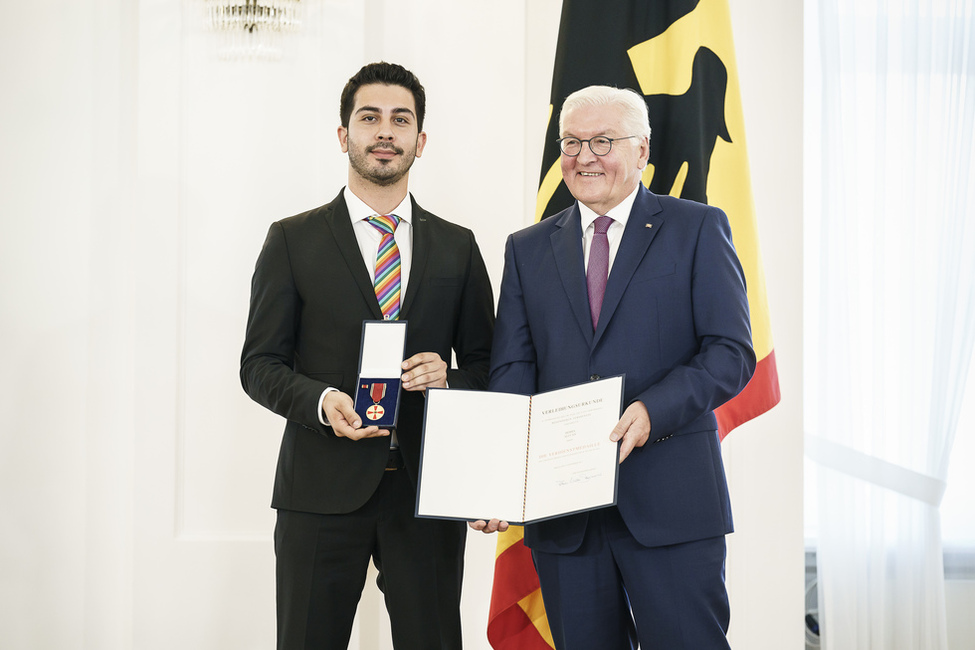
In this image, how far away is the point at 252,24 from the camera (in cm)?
282

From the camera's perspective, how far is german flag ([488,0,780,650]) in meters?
2.29

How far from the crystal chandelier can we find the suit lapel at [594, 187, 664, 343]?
169cm

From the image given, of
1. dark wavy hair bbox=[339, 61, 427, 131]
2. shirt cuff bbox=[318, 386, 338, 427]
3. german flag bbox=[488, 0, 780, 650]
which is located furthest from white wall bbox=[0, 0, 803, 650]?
shirt cuff bbox=[318, 386, 338, 427]

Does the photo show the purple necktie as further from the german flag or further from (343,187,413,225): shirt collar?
the german flag

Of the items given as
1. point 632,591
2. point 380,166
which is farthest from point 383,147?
point 632,591

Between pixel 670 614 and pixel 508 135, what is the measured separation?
1850 millimetres

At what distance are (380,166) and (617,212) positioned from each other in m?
0.61

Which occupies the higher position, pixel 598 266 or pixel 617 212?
pixel 617 212

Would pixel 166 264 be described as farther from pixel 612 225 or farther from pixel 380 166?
pixel 612 225

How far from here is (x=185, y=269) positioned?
2820 mm

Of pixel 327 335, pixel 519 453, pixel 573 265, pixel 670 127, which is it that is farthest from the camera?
pixel 670 127

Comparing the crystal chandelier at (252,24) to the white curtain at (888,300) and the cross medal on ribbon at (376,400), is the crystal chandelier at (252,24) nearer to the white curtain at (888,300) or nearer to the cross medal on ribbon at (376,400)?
the cross medal on ribbon at (376,400)

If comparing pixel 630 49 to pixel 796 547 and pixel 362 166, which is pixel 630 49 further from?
pixel 796 547

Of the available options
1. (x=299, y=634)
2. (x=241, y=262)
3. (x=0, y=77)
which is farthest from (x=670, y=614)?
(x=0, y=77)
